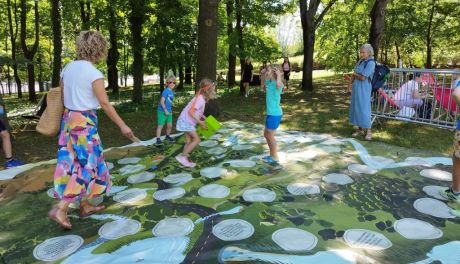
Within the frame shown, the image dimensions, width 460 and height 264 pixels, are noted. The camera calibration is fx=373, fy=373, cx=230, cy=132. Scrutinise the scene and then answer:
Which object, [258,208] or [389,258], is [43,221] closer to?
[258,208]

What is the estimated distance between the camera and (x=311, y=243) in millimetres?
3125

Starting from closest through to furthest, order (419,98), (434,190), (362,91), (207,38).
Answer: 1. (434,190)
2. (362,91)
3. (419,98)
4. (207,38)

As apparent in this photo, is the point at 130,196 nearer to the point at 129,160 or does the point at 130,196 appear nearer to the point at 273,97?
the point at 129,160

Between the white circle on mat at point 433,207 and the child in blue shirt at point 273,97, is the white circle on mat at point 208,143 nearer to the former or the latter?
the child in blue shirt at point 273,97

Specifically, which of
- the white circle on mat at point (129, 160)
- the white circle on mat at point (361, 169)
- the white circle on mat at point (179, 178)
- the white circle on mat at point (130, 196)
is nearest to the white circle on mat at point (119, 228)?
the white circle on mat at point (130, 196)

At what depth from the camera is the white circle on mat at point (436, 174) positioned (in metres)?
4.77

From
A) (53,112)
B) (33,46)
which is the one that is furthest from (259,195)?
(33,46)

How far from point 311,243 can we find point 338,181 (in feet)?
5.51

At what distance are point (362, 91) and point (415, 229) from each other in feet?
13.9

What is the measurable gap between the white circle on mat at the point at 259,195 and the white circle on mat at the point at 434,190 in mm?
1787

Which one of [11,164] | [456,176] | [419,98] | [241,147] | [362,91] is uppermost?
[362,91]

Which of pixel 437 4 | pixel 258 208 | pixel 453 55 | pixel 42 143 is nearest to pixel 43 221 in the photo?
pixel 258 208

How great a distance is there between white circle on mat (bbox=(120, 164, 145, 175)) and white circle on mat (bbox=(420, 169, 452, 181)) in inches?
154

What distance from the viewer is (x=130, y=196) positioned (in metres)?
4.39
